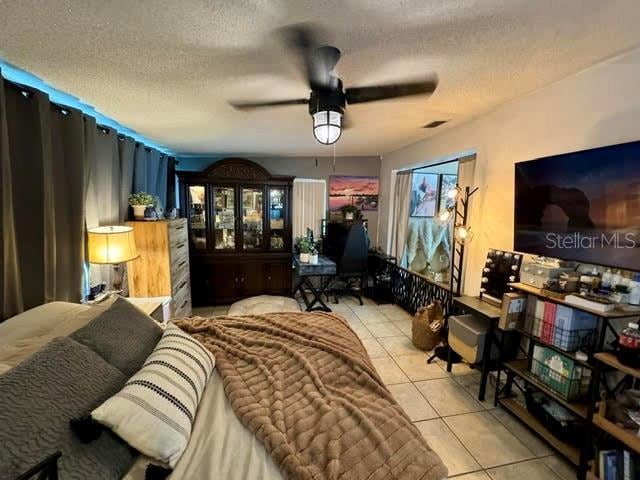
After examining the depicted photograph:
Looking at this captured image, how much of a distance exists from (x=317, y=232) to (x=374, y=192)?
1.20 m

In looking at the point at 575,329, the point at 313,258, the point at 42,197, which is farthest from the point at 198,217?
the point at 575,329

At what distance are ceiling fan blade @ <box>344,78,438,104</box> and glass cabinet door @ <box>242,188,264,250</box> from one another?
2.83 metres

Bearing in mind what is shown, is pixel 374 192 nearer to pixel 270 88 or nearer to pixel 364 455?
pixel 270 88

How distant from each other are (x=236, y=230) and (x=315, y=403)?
3.36m

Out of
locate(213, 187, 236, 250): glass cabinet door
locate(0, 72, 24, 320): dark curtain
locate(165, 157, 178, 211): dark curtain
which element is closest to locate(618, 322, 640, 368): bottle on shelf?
locate(0, 72, 24, 320): dark curtain

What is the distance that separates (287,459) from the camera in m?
0.87

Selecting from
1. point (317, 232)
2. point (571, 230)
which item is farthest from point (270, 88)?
point (317, 232)

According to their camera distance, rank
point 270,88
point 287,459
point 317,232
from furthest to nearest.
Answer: point 317,232
point 270,88
point 287,459

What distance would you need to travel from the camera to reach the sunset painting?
4672 millimetres

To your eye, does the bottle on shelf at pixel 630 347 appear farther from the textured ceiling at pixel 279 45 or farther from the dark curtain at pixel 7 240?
the dark curtain at pixel 7 240

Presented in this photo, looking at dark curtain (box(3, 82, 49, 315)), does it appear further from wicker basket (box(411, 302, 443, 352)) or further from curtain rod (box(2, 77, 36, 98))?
wicker basket (box(411, 302, 443, 352))

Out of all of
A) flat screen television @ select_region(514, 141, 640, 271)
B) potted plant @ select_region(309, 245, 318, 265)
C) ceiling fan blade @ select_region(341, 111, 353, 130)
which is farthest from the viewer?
potted plant @ select_region(309, 245, 318, 265)

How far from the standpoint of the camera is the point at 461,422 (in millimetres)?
1947

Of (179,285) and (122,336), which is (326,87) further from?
(179,285)
